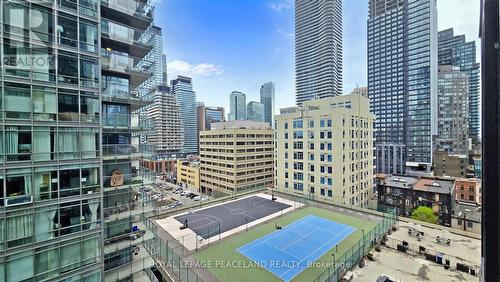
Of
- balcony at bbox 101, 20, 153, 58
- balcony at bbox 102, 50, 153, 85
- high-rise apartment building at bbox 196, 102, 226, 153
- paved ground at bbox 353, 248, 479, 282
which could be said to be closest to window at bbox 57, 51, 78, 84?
balcony at bbox 102, 50, 153, 85

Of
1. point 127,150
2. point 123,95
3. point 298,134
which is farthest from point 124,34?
point 298,134

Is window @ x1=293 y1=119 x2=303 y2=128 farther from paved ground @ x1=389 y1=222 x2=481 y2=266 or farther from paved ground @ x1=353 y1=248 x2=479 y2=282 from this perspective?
paved ground @ x1=353 y1=248 x2=479 y2=282

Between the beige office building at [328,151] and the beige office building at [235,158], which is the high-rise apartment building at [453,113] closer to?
the beige office building at [328,151]

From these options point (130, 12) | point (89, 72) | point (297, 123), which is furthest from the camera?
point (297, 123)

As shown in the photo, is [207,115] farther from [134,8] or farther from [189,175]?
[134,8]

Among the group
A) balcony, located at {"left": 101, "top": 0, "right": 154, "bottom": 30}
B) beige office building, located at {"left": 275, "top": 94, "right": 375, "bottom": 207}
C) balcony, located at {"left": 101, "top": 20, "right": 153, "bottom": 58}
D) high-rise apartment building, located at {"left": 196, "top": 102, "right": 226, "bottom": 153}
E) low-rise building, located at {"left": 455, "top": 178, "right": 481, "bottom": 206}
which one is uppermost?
high-rise apartment building, located at {"left": 196, "top": 102, "right": 226, "bottom": 153}
